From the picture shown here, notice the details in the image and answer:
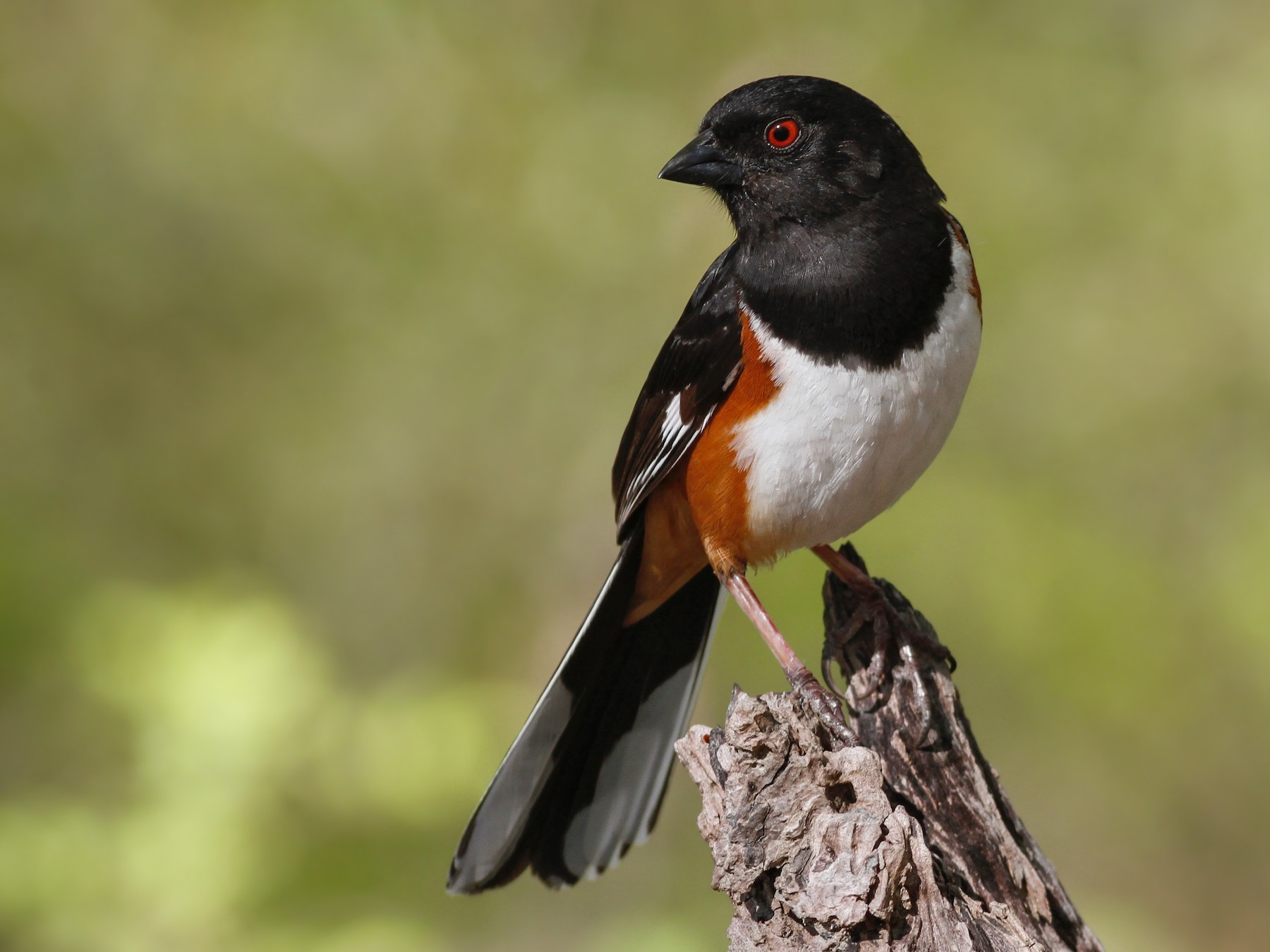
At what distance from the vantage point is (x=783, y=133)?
2.71 metres

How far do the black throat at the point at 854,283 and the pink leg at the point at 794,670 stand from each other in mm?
637

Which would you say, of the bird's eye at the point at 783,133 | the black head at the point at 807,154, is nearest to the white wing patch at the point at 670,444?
the black head at the point at 807,154

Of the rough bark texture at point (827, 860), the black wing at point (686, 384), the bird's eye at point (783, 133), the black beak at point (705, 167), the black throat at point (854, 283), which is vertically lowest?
the rough bark texture at point (827, 860)

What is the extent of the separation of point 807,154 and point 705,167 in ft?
0.75

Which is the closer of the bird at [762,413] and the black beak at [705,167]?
the bird at [762,413]

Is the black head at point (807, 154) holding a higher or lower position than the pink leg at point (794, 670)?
higher

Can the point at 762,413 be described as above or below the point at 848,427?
above

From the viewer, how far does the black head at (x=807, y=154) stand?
2686 mm

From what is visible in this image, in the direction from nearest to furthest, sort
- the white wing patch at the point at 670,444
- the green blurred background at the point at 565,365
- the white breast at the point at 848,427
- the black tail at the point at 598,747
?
1. the white breast at the point at 848,427
2. the white wing patch at the point at 670,444
3. the black tail at the point at 598,747
4. the green blurred background at the point at 565,365

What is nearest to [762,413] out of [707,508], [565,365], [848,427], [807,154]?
[848,427]

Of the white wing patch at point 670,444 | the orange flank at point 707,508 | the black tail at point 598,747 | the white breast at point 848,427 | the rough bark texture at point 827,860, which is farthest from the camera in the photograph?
the black tail at point 598,747

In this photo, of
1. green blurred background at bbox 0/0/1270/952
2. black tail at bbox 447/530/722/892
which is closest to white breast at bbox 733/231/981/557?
black tail at bbox 447/530/722/892

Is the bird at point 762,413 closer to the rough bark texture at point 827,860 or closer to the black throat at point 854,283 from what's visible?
the black throat at point 854,283

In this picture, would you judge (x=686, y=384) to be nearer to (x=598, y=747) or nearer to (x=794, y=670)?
(x=794, y=670)
